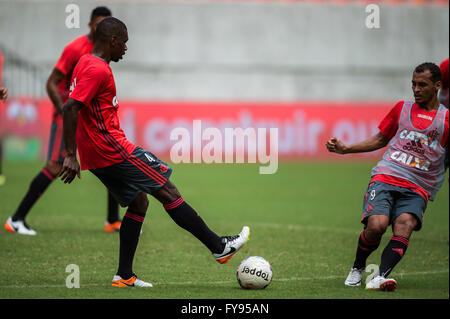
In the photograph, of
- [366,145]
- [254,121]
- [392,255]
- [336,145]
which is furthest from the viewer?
[254,121]

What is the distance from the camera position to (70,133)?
520 cm

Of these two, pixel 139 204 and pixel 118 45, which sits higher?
pixel 118 45

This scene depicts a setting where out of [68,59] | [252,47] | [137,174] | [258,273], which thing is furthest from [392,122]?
[252,47]

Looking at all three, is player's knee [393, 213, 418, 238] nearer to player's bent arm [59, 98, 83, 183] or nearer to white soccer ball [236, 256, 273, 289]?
white soccer ball [236, 256, 273, 289]

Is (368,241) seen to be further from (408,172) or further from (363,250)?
(408,172)

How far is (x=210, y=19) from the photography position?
2497cm

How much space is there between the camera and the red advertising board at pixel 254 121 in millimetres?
18594

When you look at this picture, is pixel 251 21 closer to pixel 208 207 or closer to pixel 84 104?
pixel 208 207

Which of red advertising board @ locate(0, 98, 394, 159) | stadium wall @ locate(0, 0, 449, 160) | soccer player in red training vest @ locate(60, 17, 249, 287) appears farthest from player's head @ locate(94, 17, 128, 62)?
stadium wall @ locate(0, 0, 449, 160)

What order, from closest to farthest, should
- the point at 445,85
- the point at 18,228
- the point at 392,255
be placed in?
1. the point at 392,255
2. the point at 445,85
3. the point at 18,228

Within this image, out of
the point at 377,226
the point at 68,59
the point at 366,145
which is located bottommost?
the point at 377,226

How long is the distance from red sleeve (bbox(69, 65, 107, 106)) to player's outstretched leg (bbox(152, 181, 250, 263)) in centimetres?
90

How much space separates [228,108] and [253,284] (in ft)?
44.8

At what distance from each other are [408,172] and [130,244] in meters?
2.31
